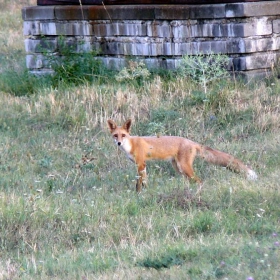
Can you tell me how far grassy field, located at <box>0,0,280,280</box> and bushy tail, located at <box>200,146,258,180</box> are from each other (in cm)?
12

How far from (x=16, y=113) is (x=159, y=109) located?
2.69 m

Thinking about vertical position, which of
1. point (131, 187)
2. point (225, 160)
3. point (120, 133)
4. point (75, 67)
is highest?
point (75, 67)

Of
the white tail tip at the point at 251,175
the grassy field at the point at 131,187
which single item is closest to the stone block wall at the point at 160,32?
the grassy field at the point at 131,187

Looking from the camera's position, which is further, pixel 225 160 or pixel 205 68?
pixel 205 68

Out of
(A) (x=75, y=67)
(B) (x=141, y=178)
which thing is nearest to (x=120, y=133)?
(B) (x=141, y=178)

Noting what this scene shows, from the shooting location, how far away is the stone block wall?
43.2ft

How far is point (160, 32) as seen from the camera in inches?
556

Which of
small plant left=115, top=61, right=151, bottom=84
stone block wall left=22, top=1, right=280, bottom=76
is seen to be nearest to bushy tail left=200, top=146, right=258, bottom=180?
stone block wall left=22, top=1, right=280, bottom=76

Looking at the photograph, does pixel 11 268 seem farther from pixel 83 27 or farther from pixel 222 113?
pixel 83 27

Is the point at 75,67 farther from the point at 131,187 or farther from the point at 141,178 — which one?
the point at 141,178

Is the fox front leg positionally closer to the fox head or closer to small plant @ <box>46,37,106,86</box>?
the fox head

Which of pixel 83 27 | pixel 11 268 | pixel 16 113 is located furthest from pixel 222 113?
pixel 11 268

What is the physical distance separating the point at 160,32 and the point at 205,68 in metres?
1.86

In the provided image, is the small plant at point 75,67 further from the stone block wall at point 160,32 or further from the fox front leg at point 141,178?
the fox front leg at point 141,178
